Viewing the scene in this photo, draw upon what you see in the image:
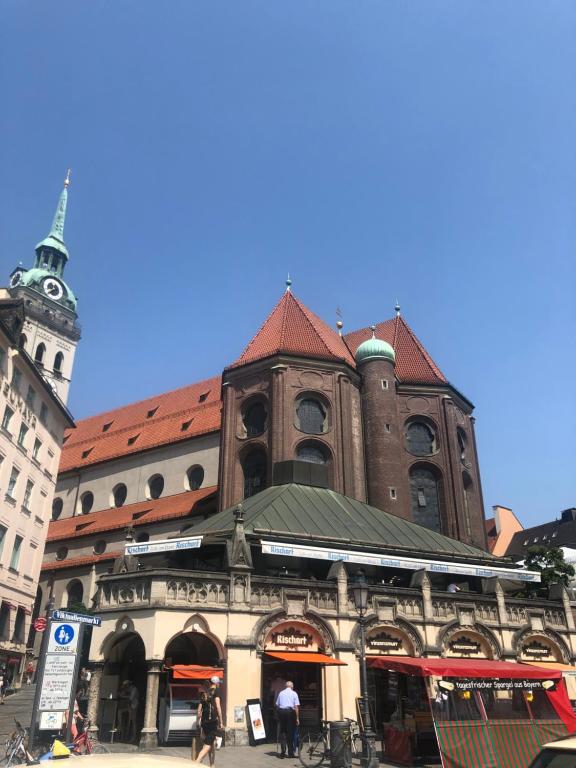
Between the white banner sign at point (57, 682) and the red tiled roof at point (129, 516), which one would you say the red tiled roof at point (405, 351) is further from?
the white banner sign at point (57, 682)

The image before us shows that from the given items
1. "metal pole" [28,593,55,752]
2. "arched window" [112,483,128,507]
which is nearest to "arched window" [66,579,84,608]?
"arched window" [112,483,128,507]

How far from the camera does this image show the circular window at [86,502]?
52.6m

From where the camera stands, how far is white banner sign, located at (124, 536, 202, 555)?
23.5 metres

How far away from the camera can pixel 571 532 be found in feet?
235

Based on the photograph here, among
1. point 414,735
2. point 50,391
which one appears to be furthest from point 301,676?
point 50,391

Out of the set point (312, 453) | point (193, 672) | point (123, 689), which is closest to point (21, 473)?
point (312, 453)

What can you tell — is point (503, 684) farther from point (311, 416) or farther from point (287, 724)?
point (311, 416)

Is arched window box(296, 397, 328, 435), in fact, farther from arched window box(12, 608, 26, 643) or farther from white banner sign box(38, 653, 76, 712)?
white banner sign box(38, 653, 76, 712)

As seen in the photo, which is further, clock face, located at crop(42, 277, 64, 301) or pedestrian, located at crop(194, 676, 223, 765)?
clock face, located at crop(42, 277, 64, 301)

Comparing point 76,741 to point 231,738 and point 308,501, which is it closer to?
point 231,738

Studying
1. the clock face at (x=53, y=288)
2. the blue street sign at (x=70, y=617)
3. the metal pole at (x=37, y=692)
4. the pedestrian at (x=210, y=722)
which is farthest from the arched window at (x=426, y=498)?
the clock face at (x=53, y=288)

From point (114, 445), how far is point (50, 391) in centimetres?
1614

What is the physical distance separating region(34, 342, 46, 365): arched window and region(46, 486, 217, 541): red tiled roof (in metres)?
23.8

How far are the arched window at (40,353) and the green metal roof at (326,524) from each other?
1816 inches
